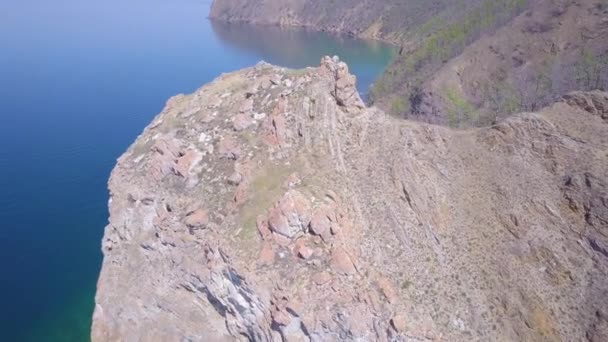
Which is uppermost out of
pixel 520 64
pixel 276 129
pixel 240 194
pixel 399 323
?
pixel 276 129

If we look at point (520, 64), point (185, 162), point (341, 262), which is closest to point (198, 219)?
point (185, 162)

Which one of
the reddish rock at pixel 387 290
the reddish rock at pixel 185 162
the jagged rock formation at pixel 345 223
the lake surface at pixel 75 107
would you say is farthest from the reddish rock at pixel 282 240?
the lake surface at pixel 75 107

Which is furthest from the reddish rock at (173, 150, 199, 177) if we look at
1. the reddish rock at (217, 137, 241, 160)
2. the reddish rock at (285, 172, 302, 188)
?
the reddish rock at (285, 172, 302, 188)

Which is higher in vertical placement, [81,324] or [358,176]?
[358,176]

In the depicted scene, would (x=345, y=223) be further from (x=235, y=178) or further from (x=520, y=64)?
(x=520, y=64)

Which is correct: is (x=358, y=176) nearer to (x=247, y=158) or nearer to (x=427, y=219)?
(x=427, y=219)

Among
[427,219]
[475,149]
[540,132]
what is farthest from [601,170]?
[427,219]

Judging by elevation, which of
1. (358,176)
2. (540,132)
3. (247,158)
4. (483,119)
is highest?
(247,158)
